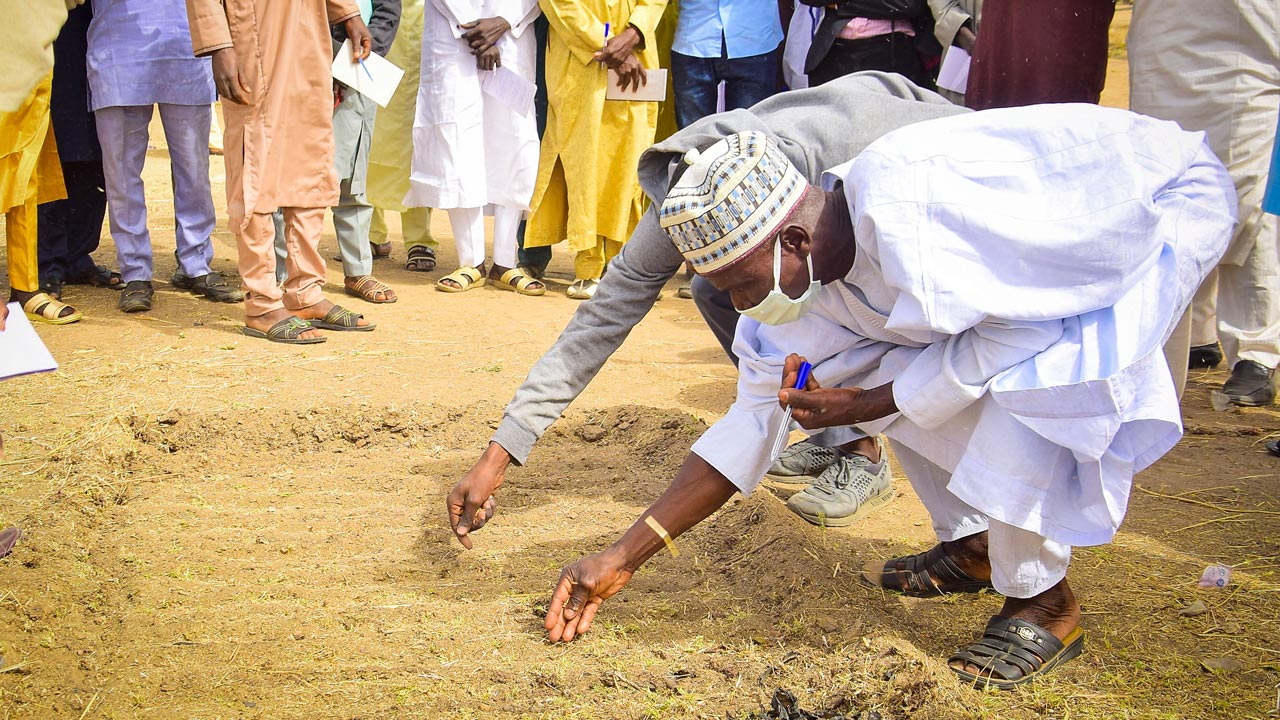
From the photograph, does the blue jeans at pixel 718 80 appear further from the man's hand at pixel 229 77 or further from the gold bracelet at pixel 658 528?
the gold bracelet at pixel 658 528

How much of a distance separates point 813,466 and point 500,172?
2.92 metres

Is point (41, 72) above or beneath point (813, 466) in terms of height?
above

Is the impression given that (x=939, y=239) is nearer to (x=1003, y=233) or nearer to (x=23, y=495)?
(x=1003, y=233)

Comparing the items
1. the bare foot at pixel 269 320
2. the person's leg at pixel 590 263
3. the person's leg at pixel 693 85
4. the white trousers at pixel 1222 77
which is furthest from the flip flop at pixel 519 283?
the white trousers at pixel 1222 77

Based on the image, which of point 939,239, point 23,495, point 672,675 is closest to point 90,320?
point 23,495

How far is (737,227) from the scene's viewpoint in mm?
1998

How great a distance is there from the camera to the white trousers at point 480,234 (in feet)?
18.7

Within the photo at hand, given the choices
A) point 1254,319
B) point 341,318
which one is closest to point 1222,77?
point 1254,319

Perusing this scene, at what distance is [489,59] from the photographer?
17.6ft

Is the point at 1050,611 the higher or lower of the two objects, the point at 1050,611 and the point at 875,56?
the lower

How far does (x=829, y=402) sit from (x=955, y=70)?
2.81 meters

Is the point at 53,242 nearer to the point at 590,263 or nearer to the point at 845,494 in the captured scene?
the point at 590,263

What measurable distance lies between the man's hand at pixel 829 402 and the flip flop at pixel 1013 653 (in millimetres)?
538

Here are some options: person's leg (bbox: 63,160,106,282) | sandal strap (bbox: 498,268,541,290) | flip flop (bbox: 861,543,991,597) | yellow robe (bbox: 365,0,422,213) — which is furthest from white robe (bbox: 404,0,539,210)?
flip flop (bbox: 861,543,991,597)
